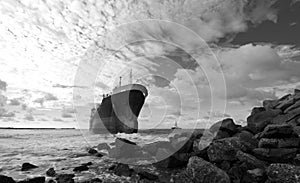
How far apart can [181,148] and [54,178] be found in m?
7.18

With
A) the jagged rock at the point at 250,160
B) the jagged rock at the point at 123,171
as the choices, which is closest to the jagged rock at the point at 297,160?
the jagged rock at the point at 250,160

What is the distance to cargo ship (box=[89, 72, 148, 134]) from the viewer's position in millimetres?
43406

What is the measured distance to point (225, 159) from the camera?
862 centimetres

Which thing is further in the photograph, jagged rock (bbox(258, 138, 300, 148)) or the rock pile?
jagged rock (bbox(258, 138, 300, 148))

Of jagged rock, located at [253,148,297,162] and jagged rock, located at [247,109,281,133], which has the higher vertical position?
jagged rock, located at [247,109,281,133]

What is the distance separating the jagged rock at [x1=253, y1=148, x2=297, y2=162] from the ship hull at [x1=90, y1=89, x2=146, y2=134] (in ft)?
118

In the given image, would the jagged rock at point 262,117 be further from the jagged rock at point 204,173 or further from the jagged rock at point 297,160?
the jagged rock at point 204,173

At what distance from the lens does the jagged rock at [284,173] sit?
6051mm

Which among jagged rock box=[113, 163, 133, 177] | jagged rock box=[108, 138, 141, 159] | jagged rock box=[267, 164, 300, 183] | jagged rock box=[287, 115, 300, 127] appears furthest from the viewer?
jagged rock box=[108, 138, 141, 159]

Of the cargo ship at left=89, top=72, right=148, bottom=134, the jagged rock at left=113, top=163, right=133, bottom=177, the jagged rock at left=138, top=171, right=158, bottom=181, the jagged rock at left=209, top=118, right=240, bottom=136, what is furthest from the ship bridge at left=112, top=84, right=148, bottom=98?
the jagged rock at left=138, top=171, right=158, bottom=181

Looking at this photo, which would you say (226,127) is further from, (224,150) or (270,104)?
(270,104)

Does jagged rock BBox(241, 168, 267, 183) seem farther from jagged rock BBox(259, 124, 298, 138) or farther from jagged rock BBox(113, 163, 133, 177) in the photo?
jagged rock BBox(113, 163, 133, 177)

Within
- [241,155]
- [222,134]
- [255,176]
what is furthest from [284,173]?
[222,134]

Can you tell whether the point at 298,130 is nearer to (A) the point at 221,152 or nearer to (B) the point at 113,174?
(A) the point at 221,152
